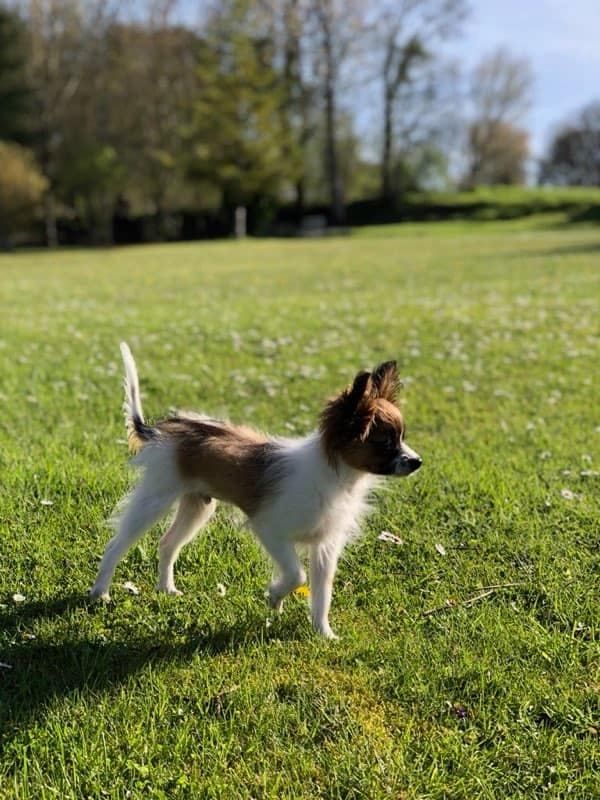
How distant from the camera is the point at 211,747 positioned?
289 cm

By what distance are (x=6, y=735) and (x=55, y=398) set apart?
15.9 feet

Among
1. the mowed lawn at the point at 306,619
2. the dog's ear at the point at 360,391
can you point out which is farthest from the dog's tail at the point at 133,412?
the dog's ear at the point at 360,391

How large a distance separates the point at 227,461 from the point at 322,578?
2.53ft

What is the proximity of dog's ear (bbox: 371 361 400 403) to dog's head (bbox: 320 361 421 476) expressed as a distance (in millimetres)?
24

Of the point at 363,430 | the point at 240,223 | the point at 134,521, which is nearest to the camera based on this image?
the point at 363,430

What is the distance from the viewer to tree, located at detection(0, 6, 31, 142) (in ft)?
144

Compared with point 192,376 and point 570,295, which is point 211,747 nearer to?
point 192,376

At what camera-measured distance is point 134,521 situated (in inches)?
151

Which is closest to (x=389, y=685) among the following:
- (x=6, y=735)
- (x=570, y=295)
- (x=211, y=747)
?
(x=211, y=747)

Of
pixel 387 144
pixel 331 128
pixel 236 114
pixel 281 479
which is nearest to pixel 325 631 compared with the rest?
pixel 281 479

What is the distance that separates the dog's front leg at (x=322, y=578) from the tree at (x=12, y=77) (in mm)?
47313

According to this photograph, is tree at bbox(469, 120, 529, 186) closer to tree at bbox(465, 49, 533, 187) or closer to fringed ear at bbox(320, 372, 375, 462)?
tree at bbox(465, 49, 533, 187)

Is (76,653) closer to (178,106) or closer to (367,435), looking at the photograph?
(367,435)

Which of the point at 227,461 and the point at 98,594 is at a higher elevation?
the point at 227,461
